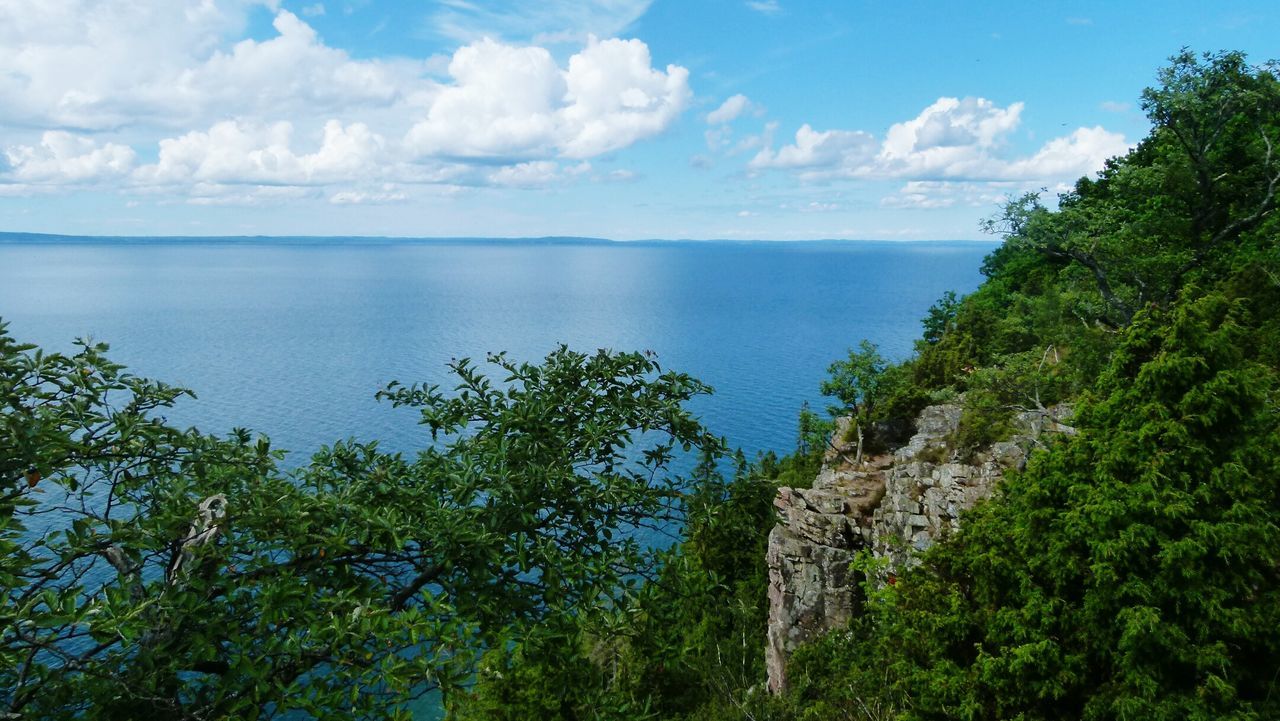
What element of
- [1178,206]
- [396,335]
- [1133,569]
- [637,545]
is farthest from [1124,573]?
[396,335]

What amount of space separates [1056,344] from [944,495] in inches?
918

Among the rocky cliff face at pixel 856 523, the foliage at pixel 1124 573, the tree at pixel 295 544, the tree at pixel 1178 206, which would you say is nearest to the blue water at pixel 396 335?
the rocky cliff face at pixel 856 523

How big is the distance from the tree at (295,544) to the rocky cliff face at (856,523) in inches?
586

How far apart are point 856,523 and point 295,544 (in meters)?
22.7

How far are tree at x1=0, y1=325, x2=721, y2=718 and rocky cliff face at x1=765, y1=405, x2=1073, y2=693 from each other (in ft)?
48.8

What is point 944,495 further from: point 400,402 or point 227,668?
point 227,668

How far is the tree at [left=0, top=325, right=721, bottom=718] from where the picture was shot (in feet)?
16.0

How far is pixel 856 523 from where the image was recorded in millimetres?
25422

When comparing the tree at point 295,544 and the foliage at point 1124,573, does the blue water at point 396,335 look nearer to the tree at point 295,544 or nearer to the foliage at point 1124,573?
the foliage at point 1124,573

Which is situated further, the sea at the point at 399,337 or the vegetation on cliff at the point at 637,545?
the sea at the point at 399,337

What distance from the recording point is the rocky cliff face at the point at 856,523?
20.7m

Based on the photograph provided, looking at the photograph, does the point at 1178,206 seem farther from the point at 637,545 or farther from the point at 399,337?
the point at 399,337

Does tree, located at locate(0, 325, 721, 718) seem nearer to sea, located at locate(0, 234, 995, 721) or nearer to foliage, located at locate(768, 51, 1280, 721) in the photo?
foliage, located at locate(768, 51, 1280, 721)

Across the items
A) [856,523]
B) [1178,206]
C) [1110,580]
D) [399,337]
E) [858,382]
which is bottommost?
[399,337]
